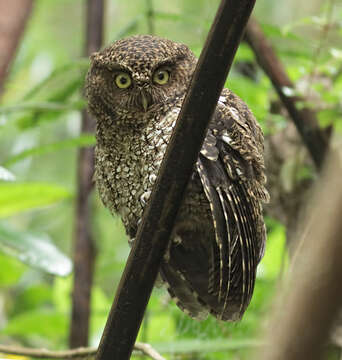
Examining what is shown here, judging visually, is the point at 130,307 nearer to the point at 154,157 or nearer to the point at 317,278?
the point at 317,278

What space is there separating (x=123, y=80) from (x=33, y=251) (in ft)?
2.67

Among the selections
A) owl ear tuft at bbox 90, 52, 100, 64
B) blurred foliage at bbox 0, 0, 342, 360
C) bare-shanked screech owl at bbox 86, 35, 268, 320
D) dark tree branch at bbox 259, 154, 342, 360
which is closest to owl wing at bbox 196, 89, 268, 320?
bare-shanked screech owl at bbox 86, 35, 268, 320

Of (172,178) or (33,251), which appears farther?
(33,251)

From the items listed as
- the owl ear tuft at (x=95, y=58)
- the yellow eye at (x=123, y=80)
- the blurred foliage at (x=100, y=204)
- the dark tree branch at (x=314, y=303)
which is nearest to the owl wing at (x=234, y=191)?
the blurred foliage at (x=100, y=204)

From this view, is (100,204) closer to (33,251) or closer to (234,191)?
(33,251)

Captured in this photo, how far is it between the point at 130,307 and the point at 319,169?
5.49ft

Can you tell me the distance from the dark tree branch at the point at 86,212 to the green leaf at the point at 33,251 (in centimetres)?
55

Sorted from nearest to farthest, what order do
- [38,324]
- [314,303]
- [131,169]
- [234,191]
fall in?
[314,303] < [234,191] < [131,169] < [38,324]

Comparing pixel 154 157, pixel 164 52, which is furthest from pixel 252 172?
pixel 164 52

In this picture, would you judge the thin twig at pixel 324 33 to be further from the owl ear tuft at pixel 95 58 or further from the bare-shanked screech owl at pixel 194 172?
the owl ear tuft at pixel 95 58

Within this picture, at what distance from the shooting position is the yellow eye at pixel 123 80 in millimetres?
2186

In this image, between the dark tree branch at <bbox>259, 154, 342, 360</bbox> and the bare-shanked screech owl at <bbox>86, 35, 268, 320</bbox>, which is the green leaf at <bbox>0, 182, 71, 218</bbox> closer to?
the bare-shanked screech owl at <bbox>86, 35, 268, 320</bbox>

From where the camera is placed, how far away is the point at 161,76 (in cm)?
217

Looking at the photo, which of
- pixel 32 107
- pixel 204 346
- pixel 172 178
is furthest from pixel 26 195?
pixel 172 178
